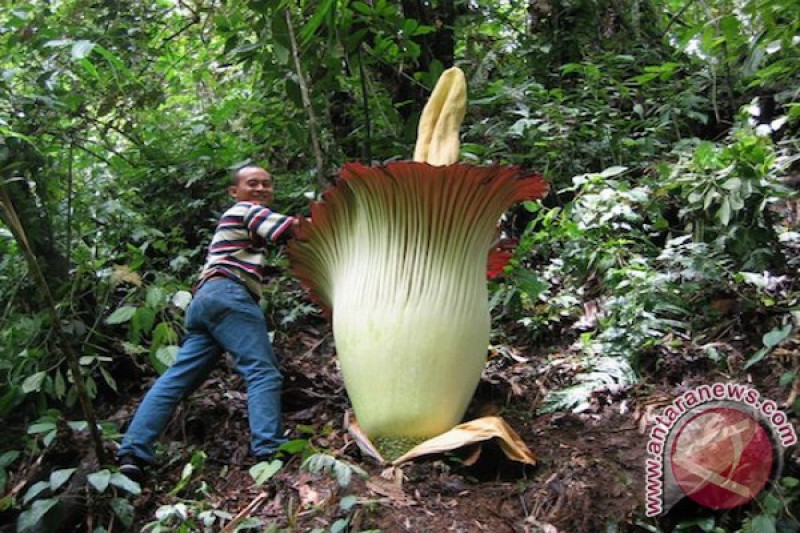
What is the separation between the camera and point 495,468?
2332mm

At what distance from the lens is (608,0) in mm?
5562

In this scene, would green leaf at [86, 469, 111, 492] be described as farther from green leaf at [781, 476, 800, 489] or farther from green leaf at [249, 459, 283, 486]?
green leaf at [781, 476, 800, 489]

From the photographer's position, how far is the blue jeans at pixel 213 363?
274 centimetres

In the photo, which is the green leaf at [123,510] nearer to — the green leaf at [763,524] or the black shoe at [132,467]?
the black shoe at [132,467]

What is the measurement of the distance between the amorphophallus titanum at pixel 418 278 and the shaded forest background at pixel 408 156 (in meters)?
0.47

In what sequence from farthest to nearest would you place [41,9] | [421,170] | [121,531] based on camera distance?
[41,9], [121,531], [421,170]

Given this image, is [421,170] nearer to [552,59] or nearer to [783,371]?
[783,371]

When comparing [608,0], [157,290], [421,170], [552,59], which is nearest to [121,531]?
[157,290]

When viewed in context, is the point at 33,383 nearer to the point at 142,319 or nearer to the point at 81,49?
the point at 142,319

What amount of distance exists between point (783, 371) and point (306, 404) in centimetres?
208

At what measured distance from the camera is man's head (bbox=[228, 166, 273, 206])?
3256 millimetres

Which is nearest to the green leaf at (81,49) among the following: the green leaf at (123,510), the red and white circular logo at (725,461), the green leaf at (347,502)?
the green leaf at (123,510)

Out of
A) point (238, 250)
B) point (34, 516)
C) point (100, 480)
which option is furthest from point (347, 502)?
point (238, 250)

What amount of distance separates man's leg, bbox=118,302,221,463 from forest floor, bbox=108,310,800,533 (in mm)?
158
